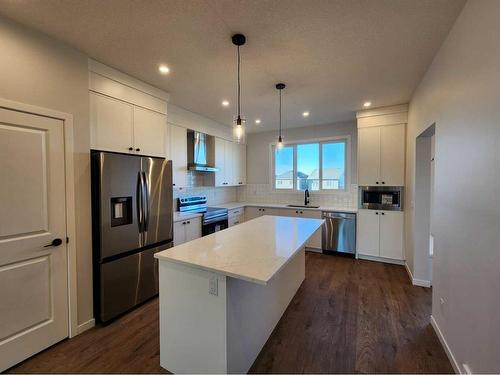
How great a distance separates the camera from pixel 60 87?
199 centimetres

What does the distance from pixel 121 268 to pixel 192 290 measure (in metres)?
1.32

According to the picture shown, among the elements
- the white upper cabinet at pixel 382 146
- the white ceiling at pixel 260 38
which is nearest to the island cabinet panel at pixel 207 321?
the white ceiling at pixel 260 38

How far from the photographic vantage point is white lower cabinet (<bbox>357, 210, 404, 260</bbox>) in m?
3.75

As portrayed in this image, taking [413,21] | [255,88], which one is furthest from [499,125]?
[255,88]

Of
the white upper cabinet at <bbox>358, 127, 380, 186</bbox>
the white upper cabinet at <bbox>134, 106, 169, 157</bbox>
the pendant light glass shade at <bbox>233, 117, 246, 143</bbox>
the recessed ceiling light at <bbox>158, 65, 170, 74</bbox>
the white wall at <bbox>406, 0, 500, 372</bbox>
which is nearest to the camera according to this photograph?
the white wall at <bbox>406, 0, 500, 372</bbox>

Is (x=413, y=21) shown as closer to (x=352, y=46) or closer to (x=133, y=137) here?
(x=352, y=46)

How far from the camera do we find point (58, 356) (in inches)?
73.4

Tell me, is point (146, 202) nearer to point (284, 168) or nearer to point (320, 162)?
point (284, 168)

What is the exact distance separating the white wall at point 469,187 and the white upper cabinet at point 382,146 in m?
1.58

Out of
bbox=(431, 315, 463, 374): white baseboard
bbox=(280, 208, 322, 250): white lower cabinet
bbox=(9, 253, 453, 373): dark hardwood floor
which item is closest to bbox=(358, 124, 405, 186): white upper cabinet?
bbox=(280, 208, 322, 250): white lower cabinet

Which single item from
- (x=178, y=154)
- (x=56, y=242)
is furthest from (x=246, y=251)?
(x=178, y=154)

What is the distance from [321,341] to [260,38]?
8.95ft

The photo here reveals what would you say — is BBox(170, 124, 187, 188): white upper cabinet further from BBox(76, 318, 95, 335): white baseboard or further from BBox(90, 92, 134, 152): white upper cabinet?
BBox(76, 318, 95, 335): white baseboard

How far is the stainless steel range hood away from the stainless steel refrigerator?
1242mm
